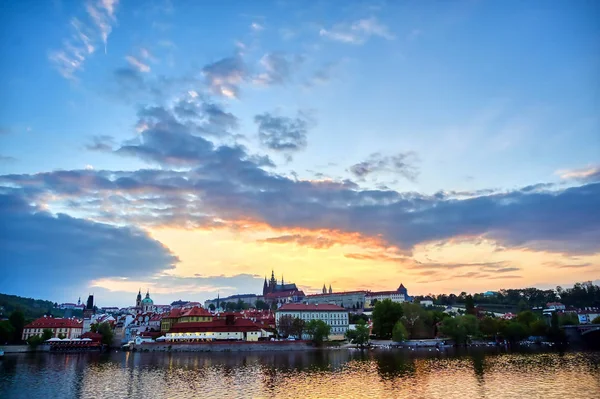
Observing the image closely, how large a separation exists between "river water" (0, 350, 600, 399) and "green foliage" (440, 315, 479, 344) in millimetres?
32878

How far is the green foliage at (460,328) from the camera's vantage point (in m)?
82.8

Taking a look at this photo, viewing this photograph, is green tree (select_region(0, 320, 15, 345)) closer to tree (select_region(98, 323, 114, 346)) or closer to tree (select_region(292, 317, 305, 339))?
tree (select_region(98, 323, 114, 346))

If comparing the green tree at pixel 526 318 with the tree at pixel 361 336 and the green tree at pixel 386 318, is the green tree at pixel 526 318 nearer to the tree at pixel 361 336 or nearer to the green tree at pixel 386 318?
the green tree at pixel 386 318

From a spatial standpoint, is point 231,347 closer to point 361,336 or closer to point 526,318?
point 361,336

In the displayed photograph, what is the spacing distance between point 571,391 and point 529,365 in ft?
63.1

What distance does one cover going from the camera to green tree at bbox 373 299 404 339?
91125 millimetres

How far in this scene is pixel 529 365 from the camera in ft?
155

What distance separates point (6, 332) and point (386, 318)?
71824mm

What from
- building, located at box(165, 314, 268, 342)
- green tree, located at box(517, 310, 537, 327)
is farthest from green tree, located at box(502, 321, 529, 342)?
building, located at box(165, 314, 268, 342)

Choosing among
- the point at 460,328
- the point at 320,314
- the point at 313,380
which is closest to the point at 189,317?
the point at 320,314

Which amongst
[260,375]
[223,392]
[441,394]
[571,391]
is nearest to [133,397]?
[223,392]

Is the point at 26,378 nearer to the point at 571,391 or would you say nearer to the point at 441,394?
the point at 441,394

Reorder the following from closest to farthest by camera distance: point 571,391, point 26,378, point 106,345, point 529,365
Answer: point 571,391
point 26,378
point 529,365
point 106,345

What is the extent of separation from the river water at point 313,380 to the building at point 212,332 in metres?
29.3
